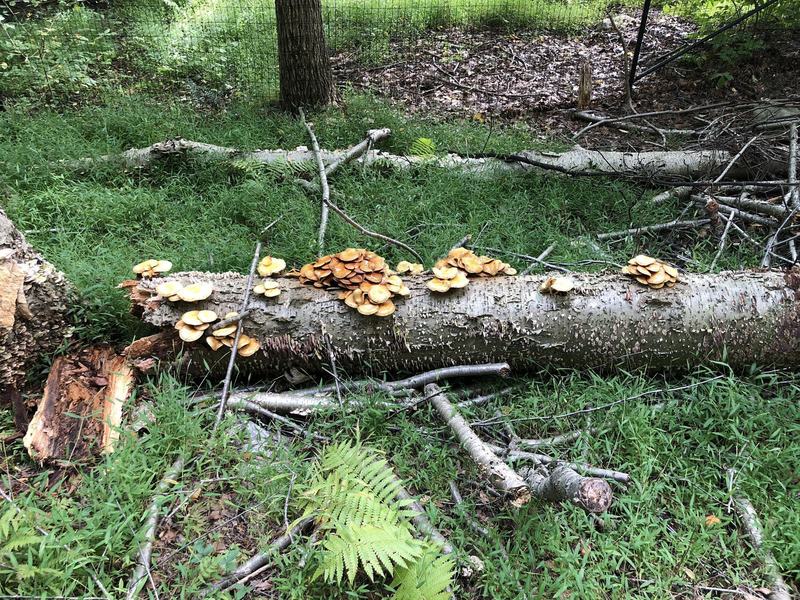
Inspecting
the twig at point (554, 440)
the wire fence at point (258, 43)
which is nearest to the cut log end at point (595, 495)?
the twig at point (554, 440)

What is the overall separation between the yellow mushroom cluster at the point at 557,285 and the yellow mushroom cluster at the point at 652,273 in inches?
14.6

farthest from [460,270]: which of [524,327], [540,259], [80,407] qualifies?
[80,407]

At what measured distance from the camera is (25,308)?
262 centimetres

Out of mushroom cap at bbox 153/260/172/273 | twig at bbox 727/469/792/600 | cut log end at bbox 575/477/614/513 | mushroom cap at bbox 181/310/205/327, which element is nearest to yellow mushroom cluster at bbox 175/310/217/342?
mushroom cap at bbox 181/310/205/327

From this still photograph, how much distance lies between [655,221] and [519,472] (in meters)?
2.85

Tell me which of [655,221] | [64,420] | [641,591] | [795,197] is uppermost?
[795,197]

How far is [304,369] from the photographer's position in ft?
9.68

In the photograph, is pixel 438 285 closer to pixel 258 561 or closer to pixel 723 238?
pixel 258 561

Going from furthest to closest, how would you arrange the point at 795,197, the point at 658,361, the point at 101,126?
the point at 101,126
the point at 795,197
the point at 658,361

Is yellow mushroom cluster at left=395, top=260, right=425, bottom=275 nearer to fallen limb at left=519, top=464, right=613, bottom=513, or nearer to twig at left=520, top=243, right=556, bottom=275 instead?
twig at left=520, top=243, right=556, bottom=275

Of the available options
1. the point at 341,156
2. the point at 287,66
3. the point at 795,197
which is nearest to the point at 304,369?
the point at 341,156

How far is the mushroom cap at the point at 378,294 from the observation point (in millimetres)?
2773

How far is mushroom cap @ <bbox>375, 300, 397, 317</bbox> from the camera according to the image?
9.05 ft

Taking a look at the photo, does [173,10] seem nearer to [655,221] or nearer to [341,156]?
[341,156]
